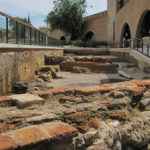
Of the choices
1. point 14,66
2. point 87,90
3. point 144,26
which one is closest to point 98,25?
point 144,26

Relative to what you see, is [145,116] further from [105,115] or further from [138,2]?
[138,2]

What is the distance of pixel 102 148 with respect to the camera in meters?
2.27

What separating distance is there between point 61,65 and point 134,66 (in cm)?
294

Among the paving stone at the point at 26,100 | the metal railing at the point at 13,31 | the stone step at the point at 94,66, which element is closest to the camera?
the paving stone at the point at 26,100

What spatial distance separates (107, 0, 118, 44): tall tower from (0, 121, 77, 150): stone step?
98.2 ft

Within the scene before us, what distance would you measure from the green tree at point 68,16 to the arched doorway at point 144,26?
11964 mm

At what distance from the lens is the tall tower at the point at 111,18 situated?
31906mm

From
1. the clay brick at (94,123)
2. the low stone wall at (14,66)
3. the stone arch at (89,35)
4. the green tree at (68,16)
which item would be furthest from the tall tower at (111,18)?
the clay brick at (94,123)

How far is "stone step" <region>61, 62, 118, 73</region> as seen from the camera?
1209 centimetres

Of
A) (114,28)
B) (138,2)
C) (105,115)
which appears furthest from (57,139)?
(114,28)

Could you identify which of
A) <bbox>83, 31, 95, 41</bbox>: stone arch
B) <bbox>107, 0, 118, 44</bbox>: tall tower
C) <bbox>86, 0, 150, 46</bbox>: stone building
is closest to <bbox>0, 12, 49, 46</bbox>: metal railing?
<bbox>86, 0, 150, 46</bbox>: stone building

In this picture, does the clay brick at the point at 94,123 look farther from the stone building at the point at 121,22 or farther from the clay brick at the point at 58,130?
the stone building at the point at 121,22

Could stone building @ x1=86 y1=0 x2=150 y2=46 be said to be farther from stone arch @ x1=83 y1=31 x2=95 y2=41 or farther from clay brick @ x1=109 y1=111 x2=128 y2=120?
clay brick @ x1=109 y1=111 x2=128 y2=120

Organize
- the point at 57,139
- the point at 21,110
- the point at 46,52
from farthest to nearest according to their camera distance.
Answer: the point at 46,52, the point at 21,110, the point at 57,139
